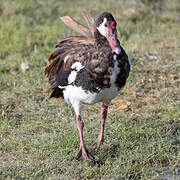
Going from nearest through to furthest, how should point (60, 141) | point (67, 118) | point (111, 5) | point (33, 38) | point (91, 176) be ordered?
point (91, 176) < point (60, 141) < point (67, 118) < point (33, 38) < point (111, 5)

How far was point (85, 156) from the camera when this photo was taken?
4.85 meters

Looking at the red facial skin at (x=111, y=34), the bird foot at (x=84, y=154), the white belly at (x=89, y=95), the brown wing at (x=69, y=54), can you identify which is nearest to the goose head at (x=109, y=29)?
the red facial skin at (x=111, y=34)

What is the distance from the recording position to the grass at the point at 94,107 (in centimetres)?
471

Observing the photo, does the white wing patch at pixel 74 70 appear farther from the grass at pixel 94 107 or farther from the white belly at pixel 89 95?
the grass at pixel 94 107

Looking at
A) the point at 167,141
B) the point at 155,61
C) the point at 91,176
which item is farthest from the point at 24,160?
the point at 155,61

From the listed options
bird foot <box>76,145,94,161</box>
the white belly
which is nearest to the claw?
bird foot <box>76,145,94,161</box>

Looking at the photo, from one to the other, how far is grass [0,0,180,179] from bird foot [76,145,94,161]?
0.28 feet

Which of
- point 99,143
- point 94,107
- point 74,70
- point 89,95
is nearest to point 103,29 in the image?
point 74,70

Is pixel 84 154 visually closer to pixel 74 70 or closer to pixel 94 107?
pixel 74 70

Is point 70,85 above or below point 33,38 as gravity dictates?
above

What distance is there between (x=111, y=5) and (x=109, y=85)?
555 centimetres

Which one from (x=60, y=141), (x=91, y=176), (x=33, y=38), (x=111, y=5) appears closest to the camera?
(x=91, y=176)

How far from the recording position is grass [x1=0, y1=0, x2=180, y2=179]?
4711 mm

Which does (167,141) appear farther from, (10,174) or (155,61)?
(155,61)
